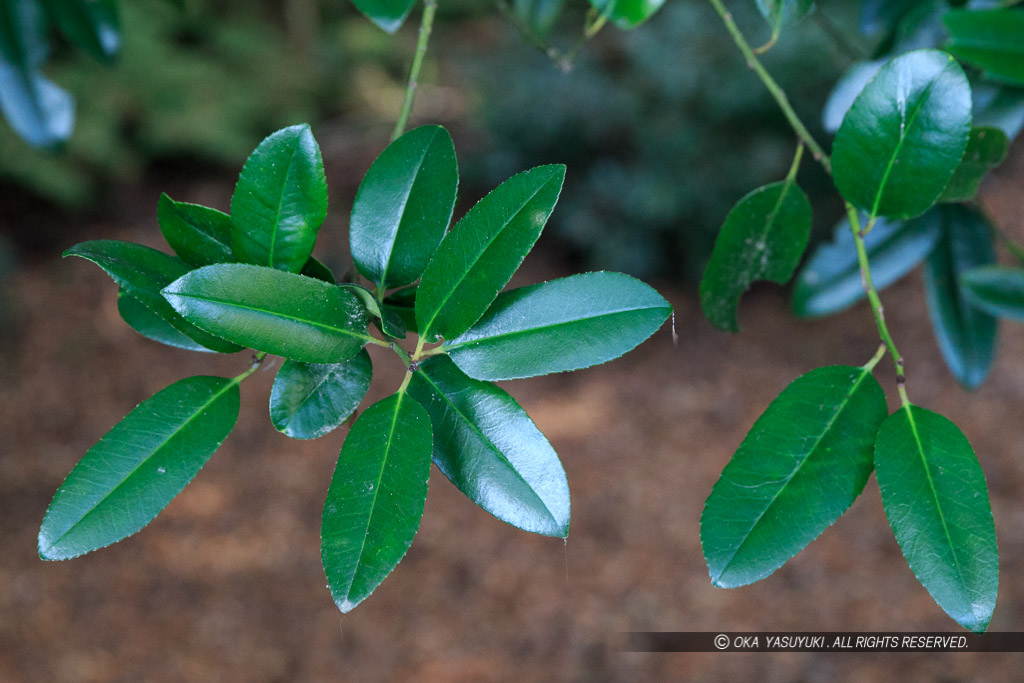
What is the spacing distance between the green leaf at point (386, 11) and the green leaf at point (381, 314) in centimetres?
22

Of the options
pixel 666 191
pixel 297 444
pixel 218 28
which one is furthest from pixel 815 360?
pixel 218 28

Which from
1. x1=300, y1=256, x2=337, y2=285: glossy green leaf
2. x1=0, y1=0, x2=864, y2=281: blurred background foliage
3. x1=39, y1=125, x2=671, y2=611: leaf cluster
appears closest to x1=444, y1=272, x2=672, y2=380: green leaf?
x1=39, y1=125, x2=671, y2=611: leaf cluster

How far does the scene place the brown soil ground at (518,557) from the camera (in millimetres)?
2131

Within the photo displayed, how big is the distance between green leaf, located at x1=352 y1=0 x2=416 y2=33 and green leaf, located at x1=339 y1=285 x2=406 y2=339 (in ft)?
0.74

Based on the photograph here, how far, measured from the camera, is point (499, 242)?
476mm

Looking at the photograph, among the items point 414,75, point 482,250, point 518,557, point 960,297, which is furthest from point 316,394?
point 518,557

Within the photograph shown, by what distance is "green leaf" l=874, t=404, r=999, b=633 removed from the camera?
466 mm

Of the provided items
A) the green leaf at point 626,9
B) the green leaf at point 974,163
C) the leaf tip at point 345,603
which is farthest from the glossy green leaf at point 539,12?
the leaf tip at point 345,603

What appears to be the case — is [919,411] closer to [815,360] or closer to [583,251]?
[815,360]

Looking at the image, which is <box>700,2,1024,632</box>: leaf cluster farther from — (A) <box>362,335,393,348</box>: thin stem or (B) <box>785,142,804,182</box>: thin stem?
(A) <box>362,335,393,348</box>: thin stem

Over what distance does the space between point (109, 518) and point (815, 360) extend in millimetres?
2914

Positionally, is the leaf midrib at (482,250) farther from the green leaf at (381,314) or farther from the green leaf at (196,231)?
the green leaf at (196,231)

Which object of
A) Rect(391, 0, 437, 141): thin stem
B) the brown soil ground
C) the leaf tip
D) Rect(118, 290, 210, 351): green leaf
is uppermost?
Rect(391, 0, 437, 141): thin stem

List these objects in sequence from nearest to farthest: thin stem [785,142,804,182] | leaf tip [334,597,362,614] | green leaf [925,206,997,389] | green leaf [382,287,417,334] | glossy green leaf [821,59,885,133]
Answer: leaf tip [334,597,362,614], green leaf [382,287,417,334], thin stem [785,142,804,182], glossy green leaf [821,59,885,133], green leaf [925,206,997,389]
